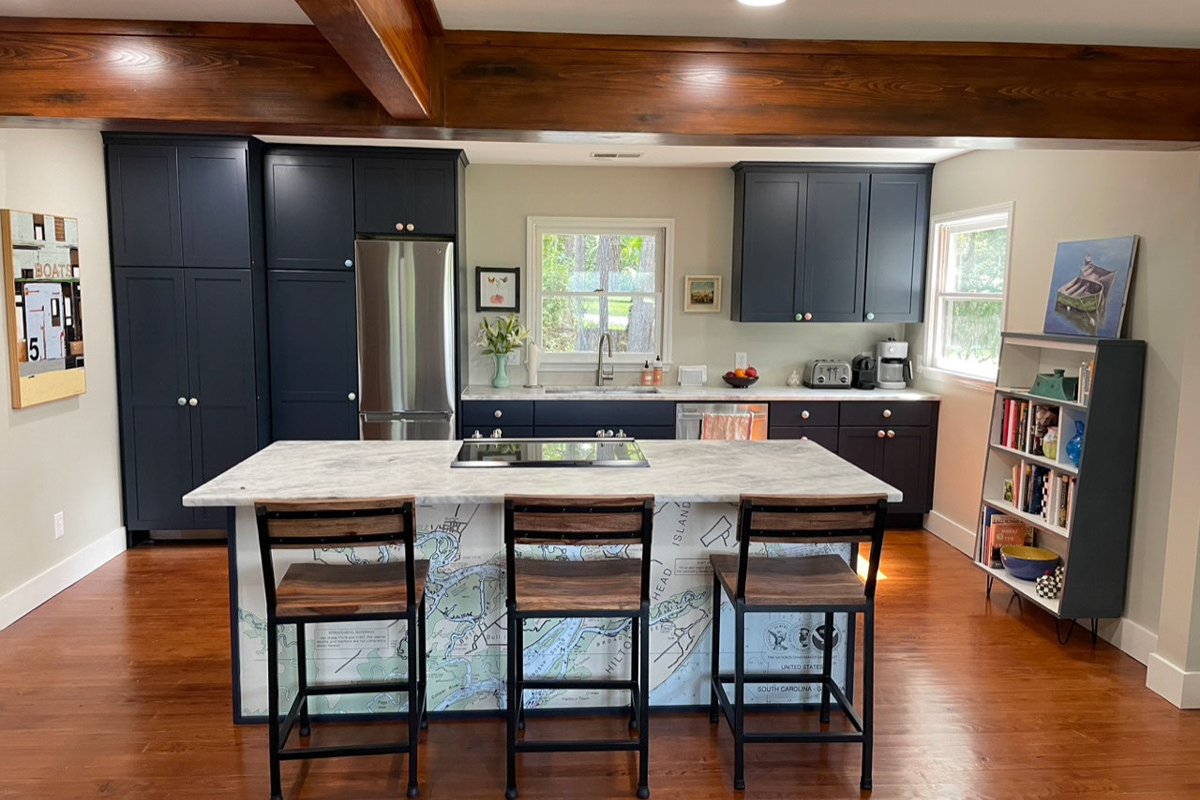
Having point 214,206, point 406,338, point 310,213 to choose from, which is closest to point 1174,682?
point 406,338

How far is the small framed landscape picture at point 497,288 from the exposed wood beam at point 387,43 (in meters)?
3.02

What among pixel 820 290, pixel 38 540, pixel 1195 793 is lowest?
pixel 1195 793

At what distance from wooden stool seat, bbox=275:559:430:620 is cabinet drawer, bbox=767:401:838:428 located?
10.4ft

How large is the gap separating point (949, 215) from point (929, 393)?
1146mm

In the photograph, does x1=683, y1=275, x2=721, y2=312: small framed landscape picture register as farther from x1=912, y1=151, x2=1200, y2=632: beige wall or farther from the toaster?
x1=912, y1=151, x2=1200, y2=632: beige wall

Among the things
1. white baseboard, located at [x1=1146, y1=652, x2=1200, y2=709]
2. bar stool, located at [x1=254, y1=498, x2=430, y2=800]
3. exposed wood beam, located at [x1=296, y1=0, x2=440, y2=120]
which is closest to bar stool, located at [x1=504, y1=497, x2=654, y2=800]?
bar stool, located at [x1=254, y1=498, x2=430, y2=800]

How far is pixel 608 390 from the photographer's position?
5.46 metres

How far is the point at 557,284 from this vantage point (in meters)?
5.85

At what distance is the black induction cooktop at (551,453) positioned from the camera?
3156 millimetres

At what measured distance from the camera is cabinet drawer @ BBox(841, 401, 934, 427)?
539cm

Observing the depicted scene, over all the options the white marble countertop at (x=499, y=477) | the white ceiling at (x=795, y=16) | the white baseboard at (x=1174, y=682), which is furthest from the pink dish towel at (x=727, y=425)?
the white ceiling at (x=795, y=16)

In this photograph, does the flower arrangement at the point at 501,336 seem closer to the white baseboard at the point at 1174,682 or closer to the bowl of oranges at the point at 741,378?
the bowl of oranges at the point at 741,378

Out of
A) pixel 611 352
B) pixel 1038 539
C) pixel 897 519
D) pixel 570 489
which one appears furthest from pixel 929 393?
pixel 570 489

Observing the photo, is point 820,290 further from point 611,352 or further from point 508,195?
point 508,195
